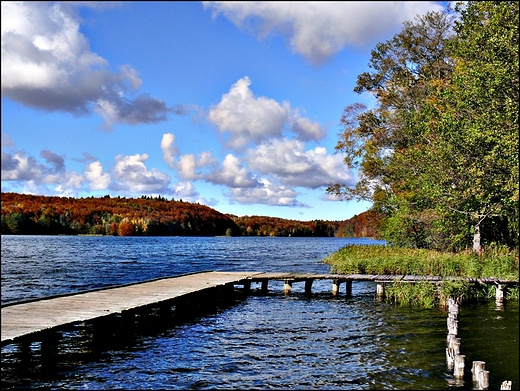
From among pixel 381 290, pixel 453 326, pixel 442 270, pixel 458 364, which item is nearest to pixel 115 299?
pixel 453 326

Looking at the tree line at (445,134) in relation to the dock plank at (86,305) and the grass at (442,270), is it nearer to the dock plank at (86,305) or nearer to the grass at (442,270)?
the grass at (442,270)

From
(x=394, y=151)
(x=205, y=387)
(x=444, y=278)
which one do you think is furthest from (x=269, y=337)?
(x=394, y=151)

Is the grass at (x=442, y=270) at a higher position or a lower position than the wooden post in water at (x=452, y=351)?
higher

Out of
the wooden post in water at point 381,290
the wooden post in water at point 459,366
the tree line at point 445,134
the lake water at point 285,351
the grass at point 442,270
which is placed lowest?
the lake water at point 285,351

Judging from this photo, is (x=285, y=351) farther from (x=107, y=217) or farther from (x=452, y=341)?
(x=107, y=217)

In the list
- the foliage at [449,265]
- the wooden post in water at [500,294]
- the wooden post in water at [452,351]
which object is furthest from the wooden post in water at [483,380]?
the foliage at [449,265]

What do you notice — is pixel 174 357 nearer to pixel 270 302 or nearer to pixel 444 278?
pixel 270 302

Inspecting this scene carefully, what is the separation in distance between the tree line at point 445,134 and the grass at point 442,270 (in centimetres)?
168

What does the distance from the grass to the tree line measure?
66.3 inches

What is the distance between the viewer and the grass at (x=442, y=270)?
23156 mm

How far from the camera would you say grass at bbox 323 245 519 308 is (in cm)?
2316

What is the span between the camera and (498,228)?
29734 mm

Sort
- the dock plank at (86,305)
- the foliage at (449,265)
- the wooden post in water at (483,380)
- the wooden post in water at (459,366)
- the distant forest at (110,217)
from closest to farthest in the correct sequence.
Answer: the wooden post in water at (483,380) < the wooden post in water at (459,366) < the dock plank at (86,305) < the foliage at (449,265) < the distant forest at (110,217)

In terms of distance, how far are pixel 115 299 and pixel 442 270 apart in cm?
1563
